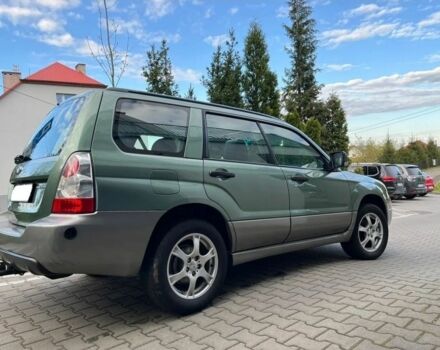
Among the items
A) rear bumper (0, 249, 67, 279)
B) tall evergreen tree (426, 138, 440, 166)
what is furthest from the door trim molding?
tall evergreen tree (426, 138, 440, 166)

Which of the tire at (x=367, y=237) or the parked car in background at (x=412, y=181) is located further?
the parked car in background at (x=412, y=181)

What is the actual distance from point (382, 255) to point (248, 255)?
115 inches

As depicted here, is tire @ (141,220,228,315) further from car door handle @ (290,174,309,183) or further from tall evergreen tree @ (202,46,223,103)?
tall evergreen tree @ (202,46,223,103)

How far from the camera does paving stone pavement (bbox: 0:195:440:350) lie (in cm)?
288

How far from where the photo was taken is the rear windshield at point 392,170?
19.0m

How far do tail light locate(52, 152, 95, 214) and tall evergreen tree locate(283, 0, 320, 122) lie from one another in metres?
33.4

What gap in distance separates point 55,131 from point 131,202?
39.1 inches

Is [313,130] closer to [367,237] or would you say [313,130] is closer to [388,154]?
[367,237]

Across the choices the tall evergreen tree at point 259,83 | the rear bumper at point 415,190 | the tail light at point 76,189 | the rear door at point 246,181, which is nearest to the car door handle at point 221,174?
the rear door at point 246,181

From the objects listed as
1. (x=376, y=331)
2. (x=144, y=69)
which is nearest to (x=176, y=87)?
(x=144, y=69)

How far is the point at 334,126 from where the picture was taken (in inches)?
1303

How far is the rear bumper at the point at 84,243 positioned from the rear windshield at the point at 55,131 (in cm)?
63

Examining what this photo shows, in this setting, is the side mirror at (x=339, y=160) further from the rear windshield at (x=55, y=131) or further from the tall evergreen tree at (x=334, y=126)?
the tall evergreen tree at (x=334, y=126)

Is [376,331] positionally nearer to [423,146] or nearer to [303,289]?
[303,289]
